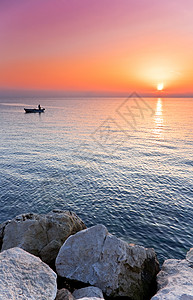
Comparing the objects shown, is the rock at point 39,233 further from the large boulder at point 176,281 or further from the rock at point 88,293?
the large boulder at point 176,281

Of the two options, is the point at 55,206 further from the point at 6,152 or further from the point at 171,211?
the point at 6,152

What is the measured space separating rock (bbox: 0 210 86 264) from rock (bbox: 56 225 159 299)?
2.01m

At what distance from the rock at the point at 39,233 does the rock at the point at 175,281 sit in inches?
290

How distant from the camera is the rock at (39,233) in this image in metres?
15.2

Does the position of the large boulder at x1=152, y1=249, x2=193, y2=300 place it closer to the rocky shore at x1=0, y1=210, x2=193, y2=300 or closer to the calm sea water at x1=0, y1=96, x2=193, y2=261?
the rocky shore at x1=0, y1=210, x2=193, y2=300

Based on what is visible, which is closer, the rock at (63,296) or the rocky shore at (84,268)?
the rocky shore at (84,268)

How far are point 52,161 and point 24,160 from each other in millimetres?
5946

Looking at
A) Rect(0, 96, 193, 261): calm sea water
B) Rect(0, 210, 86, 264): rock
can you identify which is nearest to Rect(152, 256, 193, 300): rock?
Rect(0, 96, 193, 261): calm sea water

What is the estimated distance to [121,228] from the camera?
21609mm

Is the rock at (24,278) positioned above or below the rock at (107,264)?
above

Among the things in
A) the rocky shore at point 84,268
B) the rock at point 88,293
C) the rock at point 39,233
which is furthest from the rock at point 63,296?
the rock at point 39,233

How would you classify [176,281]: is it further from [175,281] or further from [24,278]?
[24,278]

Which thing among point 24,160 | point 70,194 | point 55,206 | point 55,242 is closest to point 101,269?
point 55,242

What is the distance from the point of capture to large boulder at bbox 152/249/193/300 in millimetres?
10337
